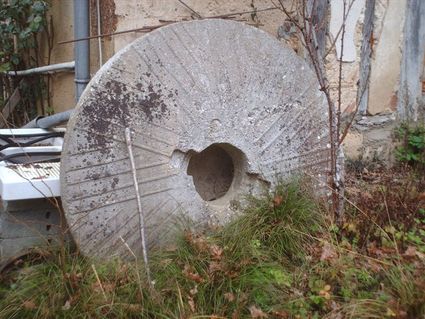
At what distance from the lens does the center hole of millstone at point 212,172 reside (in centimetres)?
332

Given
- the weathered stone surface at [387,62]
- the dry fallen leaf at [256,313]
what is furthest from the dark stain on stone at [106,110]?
the weathered stone surface at [387,62]

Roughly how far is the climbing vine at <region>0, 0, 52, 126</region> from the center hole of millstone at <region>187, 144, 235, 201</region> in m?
2.25

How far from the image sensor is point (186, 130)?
2.90m

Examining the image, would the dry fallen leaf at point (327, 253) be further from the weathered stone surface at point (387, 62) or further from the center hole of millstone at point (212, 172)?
the weathered stone surface at point (387, 62)

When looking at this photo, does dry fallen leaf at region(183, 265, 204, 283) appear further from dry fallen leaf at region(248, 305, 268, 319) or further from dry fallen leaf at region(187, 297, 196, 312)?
dry fallen leaf at region(248, 305, 268, 319)

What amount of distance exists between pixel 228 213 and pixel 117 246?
68 centimetres

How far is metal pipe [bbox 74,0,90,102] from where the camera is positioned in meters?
3.94

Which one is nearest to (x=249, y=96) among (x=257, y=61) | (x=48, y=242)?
(x=257, y=61)

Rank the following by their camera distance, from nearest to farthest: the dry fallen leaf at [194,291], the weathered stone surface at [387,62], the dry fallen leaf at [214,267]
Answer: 1. the dry fallen leaf at [194,291]
2. the dry fallen leaf at [214,267]
3. the weathered stone surface at [387,62]

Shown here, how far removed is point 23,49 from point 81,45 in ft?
4.93

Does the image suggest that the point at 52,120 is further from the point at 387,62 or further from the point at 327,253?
→ the point at 387,62

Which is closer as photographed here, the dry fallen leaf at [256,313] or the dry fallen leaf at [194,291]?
the dry fallen leaf at [256,313]

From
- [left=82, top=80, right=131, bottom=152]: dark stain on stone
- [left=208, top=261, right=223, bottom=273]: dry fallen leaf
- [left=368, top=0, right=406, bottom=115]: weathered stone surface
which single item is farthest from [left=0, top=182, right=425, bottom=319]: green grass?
[left=368, top=0, right=406, bottom=115]: weathered stone surface

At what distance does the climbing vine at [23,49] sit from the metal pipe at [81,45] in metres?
0.83
